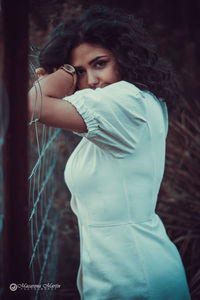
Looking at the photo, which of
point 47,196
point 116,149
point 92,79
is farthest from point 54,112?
point 47,196

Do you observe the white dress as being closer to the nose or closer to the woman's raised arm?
the woman's raised arm

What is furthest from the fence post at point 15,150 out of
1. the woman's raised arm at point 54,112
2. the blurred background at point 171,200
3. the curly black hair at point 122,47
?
the blurred background at point 171,200

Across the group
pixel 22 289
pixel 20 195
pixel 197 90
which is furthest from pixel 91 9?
pixel 197 90

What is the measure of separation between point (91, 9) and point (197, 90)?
2556 millimetres

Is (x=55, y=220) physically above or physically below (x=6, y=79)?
below

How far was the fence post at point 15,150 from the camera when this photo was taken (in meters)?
0.47

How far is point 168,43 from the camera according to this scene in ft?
12.2

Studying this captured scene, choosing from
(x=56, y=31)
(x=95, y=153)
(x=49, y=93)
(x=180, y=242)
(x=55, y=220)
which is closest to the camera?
(x=49, y=93)

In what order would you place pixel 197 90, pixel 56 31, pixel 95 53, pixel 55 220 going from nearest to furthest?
pixel 95 53 → pixel 56 31 → pixel 55 220 → pixel 197 90

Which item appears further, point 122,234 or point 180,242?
point 180,242

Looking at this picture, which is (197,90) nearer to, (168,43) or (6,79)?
(168,43)

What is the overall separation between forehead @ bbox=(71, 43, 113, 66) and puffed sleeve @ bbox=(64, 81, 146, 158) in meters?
0.26

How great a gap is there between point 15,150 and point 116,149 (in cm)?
56

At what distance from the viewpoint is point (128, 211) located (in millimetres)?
1086
